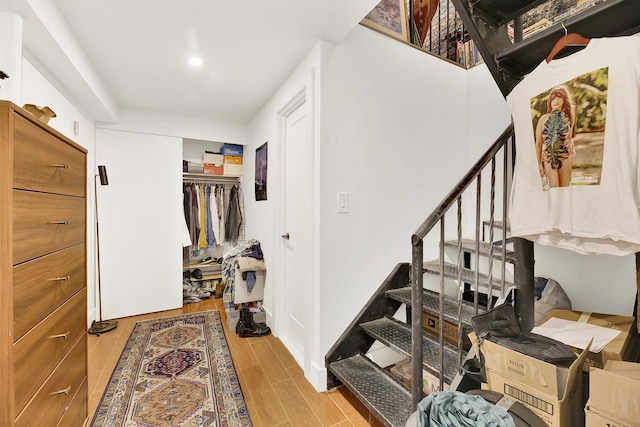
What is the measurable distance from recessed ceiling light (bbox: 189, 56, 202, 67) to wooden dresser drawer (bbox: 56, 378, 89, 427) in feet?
7.27

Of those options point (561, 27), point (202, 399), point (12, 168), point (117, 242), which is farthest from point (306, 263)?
point (117, 242)

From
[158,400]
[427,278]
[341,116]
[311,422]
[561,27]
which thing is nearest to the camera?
[561,27]

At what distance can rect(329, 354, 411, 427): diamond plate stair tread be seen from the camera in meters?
1.44

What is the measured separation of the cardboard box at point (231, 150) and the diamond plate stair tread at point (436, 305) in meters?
2.84

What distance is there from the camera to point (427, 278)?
2.34 meters

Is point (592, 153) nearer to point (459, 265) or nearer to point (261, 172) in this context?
point (459, 265)

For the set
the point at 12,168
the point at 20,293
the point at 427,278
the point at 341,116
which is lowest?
the point at 427,278

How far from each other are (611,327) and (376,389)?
1192 mm

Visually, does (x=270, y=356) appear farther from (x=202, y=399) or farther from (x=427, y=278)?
(x=427, y=278)

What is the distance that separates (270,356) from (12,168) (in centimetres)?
206

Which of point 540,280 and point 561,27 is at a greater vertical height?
point 561,27

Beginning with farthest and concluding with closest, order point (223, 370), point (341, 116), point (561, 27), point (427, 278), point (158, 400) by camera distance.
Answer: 1. point (427, 278)
2. point (223, 370)
3. point (341, 116)
4. point (158, 400)
5. point (561, 27)

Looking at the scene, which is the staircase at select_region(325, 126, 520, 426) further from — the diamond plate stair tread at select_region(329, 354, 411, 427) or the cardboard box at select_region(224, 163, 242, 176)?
the cardboard box at select_region(224, 163, 242, 176)

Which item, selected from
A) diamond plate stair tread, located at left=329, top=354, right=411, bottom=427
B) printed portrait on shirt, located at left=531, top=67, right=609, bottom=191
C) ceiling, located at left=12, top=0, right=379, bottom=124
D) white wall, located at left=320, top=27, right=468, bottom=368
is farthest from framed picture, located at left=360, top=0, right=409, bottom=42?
diamond plate stair tread, located at left=329, top=354, right=411, bottom=427
